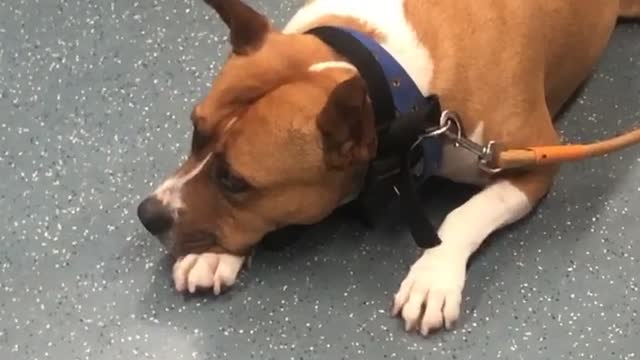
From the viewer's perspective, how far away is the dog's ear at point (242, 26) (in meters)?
1.45

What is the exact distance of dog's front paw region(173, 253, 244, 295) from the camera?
1.53m

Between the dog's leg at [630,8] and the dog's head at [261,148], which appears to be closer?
the dog's head at [261,148]

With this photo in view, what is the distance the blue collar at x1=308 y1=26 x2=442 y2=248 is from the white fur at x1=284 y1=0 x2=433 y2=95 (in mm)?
19

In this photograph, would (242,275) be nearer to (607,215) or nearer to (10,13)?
(607,215)

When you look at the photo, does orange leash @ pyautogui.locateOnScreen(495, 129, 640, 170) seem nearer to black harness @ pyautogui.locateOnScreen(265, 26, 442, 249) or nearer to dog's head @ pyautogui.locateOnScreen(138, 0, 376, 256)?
black harness @ pyautogui.locateOnScreen(265, 26, 442, 249)

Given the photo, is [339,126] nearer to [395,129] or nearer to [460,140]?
[395,129]

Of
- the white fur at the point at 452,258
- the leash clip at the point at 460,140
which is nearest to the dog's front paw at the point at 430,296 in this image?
the white fur at the point at 452,258

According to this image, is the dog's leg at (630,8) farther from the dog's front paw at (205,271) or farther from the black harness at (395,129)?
the dog's front paw at (205,271)

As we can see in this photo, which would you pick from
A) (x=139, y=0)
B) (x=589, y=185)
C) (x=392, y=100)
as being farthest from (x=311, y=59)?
(x=139, y=0)

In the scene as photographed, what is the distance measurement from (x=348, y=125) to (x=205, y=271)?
0.97 feet

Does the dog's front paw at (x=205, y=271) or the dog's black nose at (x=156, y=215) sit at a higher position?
the dog's black nose at (x=156, y=215)

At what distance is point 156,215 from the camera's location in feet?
4.82

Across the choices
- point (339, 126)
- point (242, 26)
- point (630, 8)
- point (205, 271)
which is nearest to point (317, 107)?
point (339, 126)

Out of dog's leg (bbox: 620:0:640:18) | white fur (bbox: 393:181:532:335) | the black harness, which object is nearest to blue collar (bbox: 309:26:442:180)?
the black harness
